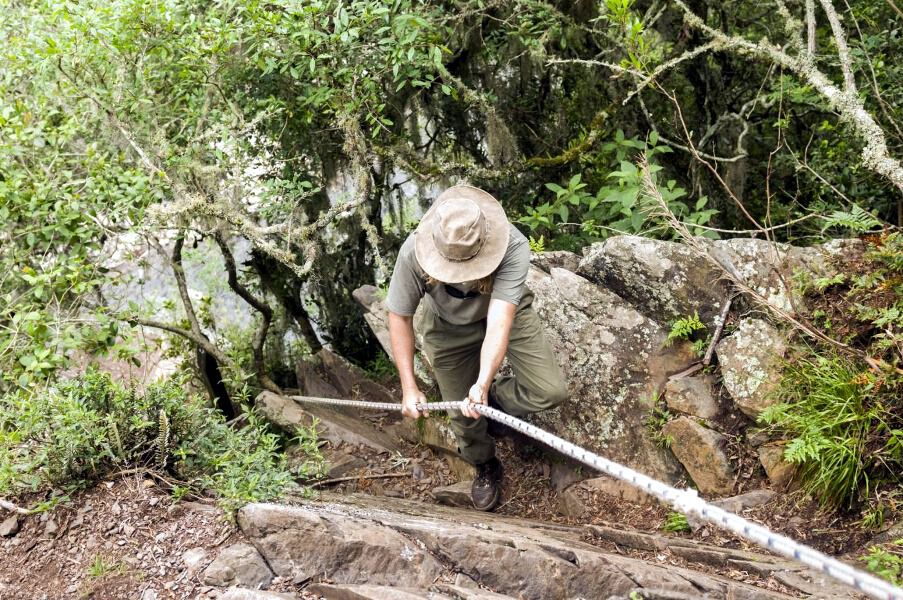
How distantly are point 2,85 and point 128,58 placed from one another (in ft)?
3.69

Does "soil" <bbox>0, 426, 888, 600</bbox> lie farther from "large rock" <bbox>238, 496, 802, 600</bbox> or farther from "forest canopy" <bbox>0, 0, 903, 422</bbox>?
"forest canopy" <bbox>0, 0, 903, 422</bbox>

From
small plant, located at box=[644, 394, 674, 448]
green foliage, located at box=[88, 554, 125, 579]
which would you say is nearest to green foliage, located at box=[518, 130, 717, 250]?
small plant, located at box=[644, 394, 674, 448]

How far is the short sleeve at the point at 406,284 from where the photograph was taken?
500cm

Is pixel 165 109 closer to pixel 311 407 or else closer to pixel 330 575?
pixel 311 407

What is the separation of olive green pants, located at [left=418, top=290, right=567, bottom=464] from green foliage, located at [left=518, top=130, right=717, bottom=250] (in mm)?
1414

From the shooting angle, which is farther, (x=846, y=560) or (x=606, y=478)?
(x=606, y=478)

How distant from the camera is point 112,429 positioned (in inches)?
166

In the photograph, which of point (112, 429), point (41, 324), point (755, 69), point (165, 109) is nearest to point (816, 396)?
point (112, 429)

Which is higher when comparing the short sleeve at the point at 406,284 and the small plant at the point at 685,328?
the short sleeve at the point at 406,284

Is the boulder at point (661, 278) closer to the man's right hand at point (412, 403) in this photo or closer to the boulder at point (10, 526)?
the man's right hand at point (412, 403)

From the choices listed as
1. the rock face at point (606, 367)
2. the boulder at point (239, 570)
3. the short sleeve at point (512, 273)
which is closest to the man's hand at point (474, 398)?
the short sleeve at point (512, 273)

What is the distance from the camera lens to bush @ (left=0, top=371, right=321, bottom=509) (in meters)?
4.12

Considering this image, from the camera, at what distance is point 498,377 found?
604cm

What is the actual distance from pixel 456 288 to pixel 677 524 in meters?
2.26
